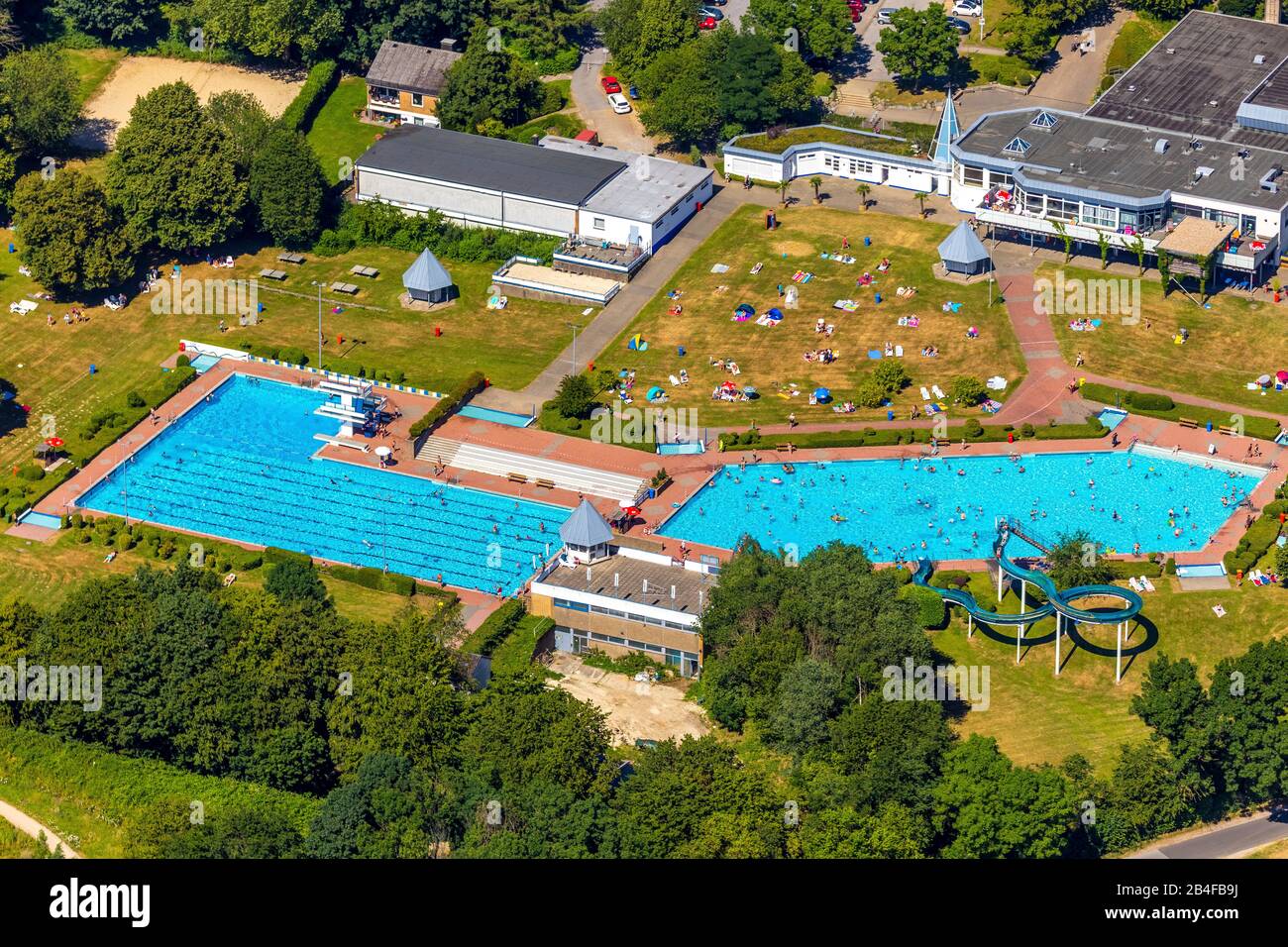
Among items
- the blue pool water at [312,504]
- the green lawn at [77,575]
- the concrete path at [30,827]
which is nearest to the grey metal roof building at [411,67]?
the blue pool water at [312,504]

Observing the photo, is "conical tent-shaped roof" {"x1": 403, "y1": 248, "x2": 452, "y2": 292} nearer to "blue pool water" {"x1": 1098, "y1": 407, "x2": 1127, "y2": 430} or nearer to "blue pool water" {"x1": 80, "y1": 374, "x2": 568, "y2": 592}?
"blue pool water" {"x1": 80, "y1": 374, "x2": 568, "y2": 592}

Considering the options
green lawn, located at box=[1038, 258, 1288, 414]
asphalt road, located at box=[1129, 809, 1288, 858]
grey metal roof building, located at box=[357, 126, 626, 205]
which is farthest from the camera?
grey metal roof building, located at box=[357, 126, 626, 205]

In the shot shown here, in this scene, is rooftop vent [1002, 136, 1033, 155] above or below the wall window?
above

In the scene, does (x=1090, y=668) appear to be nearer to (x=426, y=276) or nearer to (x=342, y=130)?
(x=426, y=276)

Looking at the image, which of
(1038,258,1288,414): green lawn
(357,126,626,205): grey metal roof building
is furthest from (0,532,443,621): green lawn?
(1038,258,1288,414): green lawn

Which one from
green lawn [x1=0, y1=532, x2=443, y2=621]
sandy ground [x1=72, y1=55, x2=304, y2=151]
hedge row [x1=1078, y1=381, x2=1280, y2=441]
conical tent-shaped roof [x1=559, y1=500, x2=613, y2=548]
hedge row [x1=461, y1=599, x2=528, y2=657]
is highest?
sandy ground [x1=72, y1=55, x2=304, y2=151]

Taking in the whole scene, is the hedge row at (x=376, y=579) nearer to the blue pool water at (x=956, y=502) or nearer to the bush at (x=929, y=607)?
the blue pool water at (x=956, y=502)
